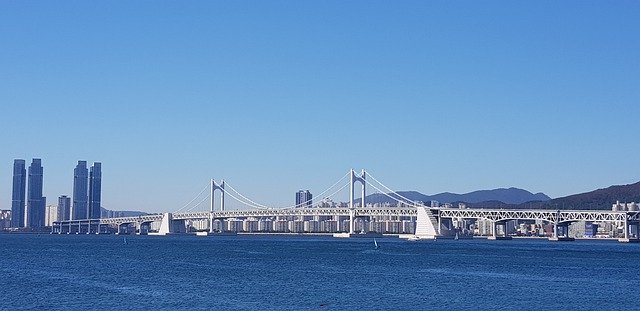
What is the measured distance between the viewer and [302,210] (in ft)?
392

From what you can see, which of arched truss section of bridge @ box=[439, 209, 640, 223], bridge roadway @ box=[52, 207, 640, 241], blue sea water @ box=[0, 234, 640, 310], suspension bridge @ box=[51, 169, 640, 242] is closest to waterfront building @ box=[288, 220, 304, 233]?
suspension bridge @ box=[51, 169, 640, 242]

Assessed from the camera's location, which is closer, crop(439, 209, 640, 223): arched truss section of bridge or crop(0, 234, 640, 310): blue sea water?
crop(0, 234, 640, 310): blue sea water

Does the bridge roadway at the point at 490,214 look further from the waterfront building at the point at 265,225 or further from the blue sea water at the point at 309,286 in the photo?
the blue sea water at the point at 309,286

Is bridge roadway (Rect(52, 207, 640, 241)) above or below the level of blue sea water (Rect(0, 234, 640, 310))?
above

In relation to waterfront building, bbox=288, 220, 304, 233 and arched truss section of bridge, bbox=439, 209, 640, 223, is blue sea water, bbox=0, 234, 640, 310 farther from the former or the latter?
waterfront building, bbox=288, 220, 304, 233

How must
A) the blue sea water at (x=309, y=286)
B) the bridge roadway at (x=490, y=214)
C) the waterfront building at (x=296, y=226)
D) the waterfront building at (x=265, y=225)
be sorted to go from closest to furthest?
the blue sea water at (x=309, y=286)
the bridge roadway at (x=490, y=214)
the waterfront building at (x=296, y=226)
the waterfront building at (x=265, y=225)

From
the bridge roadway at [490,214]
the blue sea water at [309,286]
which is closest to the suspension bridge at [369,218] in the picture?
the bridge roadway at [490,214]

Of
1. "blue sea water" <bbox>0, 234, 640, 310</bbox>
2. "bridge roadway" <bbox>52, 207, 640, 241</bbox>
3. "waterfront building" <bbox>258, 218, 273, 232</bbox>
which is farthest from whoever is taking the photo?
"waterfront building" <bbox>258, 218, 273, 232</bbox>

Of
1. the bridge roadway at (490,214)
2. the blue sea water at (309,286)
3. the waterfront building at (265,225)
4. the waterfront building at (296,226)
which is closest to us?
the blue sea water at (309,286)

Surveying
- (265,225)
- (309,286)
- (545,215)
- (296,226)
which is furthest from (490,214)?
(309,286)

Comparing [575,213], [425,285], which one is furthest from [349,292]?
[575,213]

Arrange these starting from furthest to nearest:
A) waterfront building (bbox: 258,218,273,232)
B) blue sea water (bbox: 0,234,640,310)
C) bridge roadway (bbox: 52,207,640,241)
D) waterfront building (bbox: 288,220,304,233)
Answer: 1. waterfront building (bbox: 258,218,273,232)
2. waterfront building (bbox: 288,220,304,233)
3. bridge roadway (bbox: 52,207,640,241)
4. blue sea water (bbox: 0,234,640,310)

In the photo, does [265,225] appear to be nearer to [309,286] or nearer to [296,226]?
[296,226]

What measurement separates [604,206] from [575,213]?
60.4 meters
